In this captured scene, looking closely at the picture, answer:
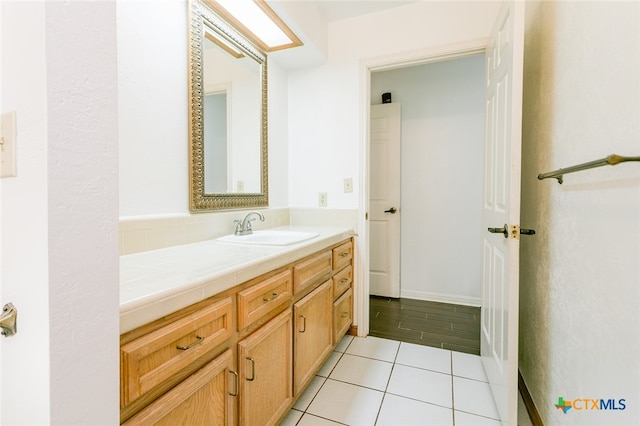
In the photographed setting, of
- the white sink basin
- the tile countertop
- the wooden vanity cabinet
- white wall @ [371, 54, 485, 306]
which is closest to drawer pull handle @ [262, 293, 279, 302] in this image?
the tile countertop

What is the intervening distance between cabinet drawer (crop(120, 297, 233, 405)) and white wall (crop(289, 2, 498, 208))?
1553mm

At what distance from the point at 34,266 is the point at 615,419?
4.59 feet

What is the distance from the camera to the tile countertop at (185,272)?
70 cm

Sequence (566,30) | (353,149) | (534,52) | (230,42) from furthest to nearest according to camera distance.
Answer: (353,149)
(230,42)
(534,52)
(566,30)

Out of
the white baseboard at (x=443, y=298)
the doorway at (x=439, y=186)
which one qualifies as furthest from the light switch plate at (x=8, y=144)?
the white baseboard at (x=443, y=298)

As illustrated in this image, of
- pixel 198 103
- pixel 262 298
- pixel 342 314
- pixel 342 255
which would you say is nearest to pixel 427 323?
pixel 342 314

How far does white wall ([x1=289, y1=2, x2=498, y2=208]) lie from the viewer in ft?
6.66

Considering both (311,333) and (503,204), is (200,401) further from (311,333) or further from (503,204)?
(503,204)

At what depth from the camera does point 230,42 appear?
70.6 inches

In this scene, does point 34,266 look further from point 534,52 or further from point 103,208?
point 534,52

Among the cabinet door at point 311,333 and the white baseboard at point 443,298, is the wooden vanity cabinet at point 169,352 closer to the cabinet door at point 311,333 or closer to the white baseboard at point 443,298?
the cabinet door at point 311,333

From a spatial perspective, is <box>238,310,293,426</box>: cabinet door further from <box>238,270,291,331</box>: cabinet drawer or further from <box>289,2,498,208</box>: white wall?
<box>289,2,498,208</box>: white wall

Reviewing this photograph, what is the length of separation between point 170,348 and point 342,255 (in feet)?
4.53

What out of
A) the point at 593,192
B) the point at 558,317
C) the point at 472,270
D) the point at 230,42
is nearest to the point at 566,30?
the point at 593,192
